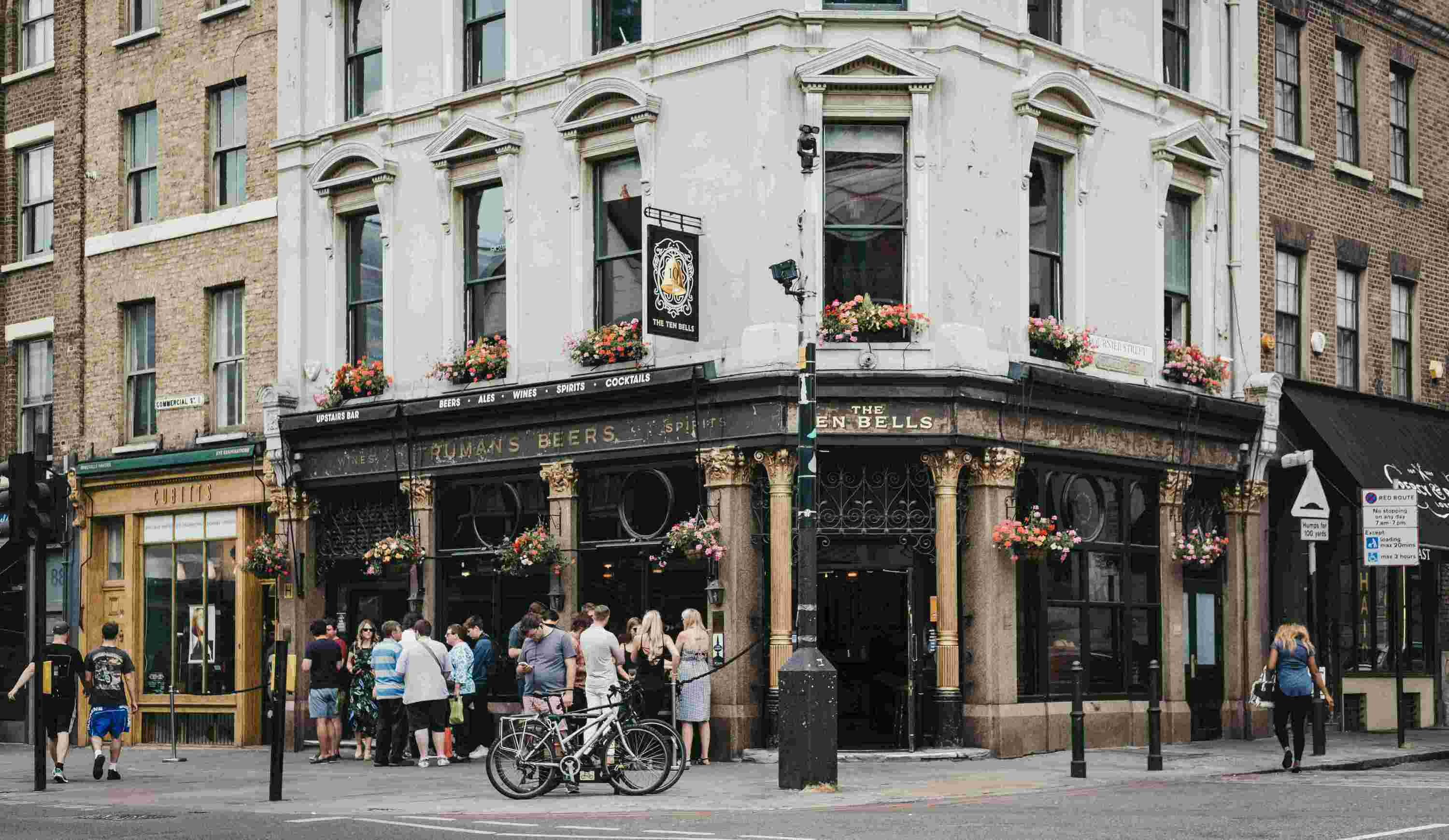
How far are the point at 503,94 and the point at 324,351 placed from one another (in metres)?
4.72

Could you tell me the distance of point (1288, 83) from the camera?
27.1 metres

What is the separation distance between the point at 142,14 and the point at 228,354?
5.78 meters

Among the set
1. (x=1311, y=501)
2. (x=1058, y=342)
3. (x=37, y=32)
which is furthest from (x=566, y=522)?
(x=37, y=32)

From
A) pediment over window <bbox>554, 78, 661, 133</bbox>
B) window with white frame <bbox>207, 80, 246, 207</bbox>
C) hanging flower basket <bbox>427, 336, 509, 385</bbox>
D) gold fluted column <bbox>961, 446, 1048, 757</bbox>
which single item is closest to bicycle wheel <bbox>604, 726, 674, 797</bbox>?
gold fluted column <bbox>961, 446, 1048, 757</bbox>

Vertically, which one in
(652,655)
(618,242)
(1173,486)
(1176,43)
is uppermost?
(1176,43)

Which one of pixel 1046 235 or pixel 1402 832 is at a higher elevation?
pixel 1046 235

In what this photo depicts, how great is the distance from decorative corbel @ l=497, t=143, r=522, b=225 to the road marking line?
14.2 m

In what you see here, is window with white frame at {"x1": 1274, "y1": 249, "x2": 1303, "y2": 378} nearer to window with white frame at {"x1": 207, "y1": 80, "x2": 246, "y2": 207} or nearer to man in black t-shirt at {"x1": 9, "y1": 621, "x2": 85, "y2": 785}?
window with white frame at {"x1": 207, "y1": 80, "x2": 246, "y2": 207}

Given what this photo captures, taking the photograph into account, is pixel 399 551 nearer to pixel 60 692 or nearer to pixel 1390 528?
pixel 60 692

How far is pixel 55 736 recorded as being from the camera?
20.7 meters

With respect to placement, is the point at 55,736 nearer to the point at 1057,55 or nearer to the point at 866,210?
the point at 866,210

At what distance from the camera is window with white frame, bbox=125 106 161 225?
29.4 m

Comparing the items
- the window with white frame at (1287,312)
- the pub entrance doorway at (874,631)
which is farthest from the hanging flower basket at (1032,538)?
the window with white frame at (1287,312)

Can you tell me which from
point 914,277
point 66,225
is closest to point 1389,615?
point 914,277
